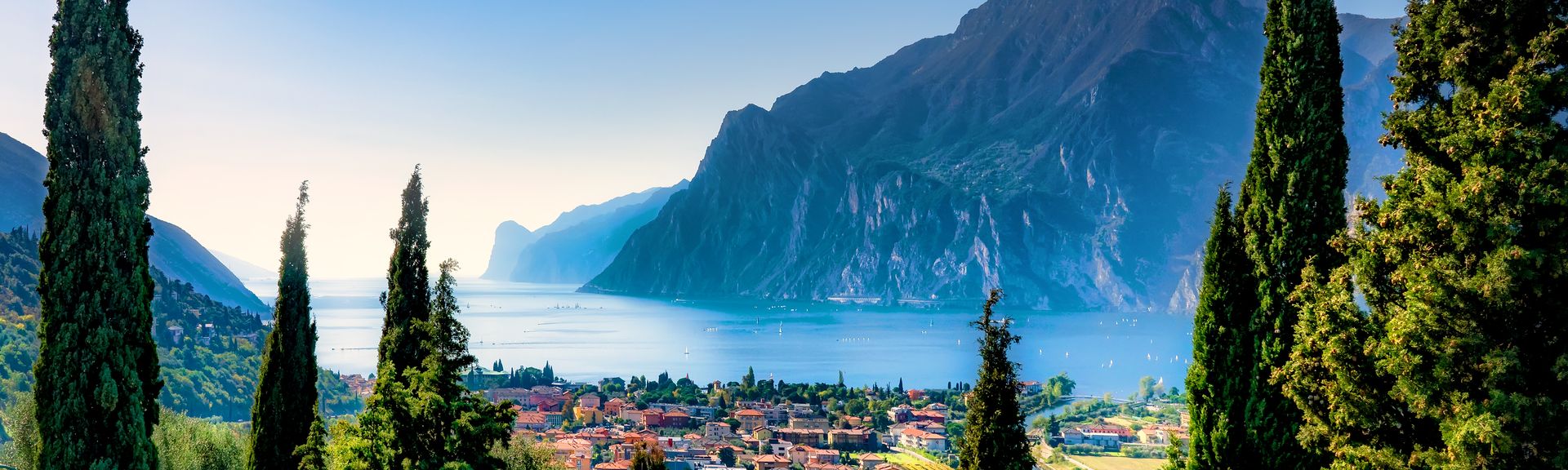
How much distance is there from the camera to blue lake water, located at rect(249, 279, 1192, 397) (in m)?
84.8

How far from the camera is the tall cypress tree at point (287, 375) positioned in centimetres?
1106

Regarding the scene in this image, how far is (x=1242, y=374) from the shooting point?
25.6 feet

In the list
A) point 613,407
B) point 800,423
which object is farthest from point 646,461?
point 613,407

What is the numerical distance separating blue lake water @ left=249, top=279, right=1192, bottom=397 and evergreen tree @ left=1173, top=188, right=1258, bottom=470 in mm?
47704

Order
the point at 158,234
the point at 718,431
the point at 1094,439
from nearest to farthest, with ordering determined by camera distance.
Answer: the point at 1094,439 → the point at 718,431 → the point at 158,234

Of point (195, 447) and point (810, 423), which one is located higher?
point (195, 447)

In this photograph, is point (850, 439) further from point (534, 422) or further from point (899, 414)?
point (534, 422)

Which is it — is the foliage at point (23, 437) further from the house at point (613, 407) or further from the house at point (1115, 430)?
the house at point (1115, 430)

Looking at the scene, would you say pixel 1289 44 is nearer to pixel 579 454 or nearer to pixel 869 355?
pixel 579 454

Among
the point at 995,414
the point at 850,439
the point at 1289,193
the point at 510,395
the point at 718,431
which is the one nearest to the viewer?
the point at 1289,193

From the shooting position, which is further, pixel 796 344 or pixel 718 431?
pixel 796 344

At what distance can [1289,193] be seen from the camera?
24.6ft

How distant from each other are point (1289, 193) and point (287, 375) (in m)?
11.1

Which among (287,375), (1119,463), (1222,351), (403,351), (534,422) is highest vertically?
(1222,351)
